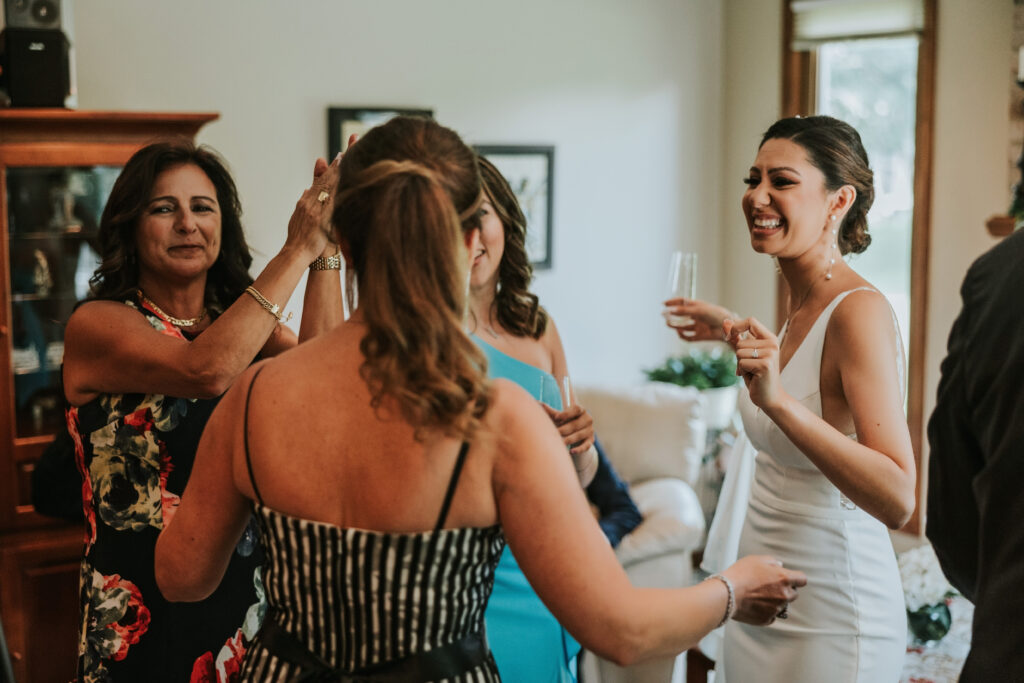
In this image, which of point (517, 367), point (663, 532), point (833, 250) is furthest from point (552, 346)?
point (663, 532)

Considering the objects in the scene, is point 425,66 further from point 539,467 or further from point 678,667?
point 539,467

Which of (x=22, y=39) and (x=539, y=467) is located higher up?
(x=22, y=39)

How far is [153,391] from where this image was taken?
1.92 m

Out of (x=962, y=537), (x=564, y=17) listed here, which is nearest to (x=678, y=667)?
(x=962, y=537)

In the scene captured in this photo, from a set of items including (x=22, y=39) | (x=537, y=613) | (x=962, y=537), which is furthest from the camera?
(x=22, y=39)

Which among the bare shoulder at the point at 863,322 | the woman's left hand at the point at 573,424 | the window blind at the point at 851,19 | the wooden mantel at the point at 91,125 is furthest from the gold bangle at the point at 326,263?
the window blind at the point at 851,19

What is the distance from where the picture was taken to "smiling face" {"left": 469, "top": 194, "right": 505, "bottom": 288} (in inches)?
78.4

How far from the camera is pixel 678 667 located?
3.39 m

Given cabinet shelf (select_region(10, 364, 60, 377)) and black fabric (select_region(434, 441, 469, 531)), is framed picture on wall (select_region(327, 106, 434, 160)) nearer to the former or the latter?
cabinet shelf (select_region(10, 364, 60, 377))

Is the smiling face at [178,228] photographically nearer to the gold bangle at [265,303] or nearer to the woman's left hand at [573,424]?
the gold bangle at [265,303]

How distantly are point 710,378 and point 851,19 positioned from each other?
6.09 feet

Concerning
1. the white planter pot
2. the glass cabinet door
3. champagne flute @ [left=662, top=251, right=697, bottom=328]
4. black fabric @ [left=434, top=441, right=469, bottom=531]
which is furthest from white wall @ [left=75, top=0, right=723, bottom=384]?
black fabric @ [left=434, top=441, right=469, bottom=531]

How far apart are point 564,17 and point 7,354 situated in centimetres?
307

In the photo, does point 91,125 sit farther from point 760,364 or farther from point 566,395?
point 760,364
